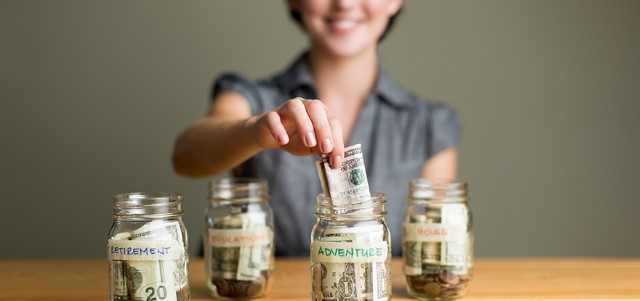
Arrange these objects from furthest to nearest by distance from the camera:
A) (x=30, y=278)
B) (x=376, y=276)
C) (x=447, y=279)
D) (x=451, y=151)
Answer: (x=451, y=151) → (x=30, y=278) → (x=447, y=279) → (x=376, y=276)

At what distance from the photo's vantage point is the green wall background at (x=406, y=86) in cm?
302

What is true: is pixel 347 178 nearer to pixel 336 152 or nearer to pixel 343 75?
pixel 336 152

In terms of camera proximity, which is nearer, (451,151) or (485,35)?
(451,151)

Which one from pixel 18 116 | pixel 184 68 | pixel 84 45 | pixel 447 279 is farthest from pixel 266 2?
pixel 447 279

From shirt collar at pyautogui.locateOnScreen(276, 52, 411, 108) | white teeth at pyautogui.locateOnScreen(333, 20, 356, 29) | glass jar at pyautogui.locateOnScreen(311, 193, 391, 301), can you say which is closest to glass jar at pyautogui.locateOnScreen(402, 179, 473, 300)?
glass jar at pyautogui.locateOnScreen(311, 193, 391, 301)

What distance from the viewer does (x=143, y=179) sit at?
3.11 meters

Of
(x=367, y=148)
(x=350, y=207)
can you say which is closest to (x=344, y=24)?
(x=367, y=148)

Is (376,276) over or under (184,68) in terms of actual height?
under

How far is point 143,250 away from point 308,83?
122cm

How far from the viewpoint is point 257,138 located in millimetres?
1151

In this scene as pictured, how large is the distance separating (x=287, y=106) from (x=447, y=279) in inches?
13.8

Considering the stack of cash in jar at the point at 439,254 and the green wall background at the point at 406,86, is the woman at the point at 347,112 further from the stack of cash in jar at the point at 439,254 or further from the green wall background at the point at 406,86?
the green wall background at the point at 406,86

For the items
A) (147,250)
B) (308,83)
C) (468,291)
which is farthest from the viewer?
(308,83)

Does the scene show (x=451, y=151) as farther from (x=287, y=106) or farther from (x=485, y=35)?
(x=287, y=106)
